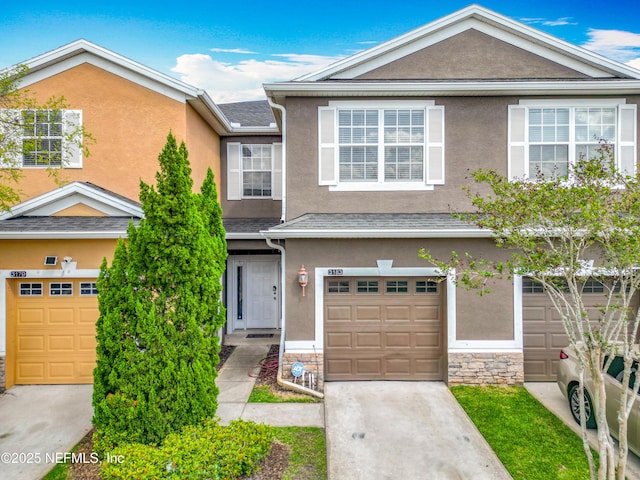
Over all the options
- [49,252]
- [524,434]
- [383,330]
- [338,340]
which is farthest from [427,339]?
[49,252]

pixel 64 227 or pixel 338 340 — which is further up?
pixel 64 227

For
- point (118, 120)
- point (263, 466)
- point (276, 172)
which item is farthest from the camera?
point (276, 172)

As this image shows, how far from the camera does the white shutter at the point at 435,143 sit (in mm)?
8461

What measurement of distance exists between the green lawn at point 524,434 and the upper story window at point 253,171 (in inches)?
304

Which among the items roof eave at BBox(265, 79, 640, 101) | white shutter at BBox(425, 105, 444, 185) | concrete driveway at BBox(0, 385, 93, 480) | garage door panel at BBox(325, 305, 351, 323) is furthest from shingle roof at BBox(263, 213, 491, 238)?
concrete driveway at BBox(0, 385, 93, 480)

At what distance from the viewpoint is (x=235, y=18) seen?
68.6 ft

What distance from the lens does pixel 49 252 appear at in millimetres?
8031

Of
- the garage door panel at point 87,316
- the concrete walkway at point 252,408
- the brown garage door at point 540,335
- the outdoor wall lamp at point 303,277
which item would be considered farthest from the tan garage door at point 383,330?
the garage door panel at point 87,316

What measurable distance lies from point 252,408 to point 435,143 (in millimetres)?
6612

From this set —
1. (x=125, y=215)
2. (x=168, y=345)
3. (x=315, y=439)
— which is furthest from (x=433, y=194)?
(x=125, y=215)

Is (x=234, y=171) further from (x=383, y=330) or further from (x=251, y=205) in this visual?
(x=383, y=330)

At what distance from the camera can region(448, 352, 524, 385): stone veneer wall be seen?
313 inches

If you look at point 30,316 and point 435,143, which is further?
point 435,143

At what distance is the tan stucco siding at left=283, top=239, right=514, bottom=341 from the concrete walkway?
1.37 metres
